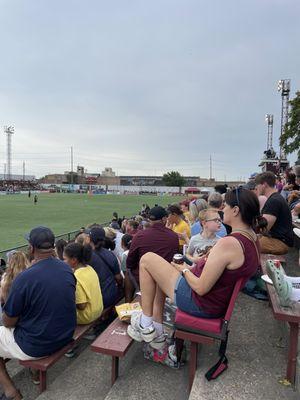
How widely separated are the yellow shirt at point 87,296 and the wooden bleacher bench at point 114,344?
→ 0.45 m

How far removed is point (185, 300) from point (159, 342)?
23.8 inches

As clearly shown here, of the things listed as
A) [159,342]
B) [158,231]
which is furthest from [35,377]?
[158,231]

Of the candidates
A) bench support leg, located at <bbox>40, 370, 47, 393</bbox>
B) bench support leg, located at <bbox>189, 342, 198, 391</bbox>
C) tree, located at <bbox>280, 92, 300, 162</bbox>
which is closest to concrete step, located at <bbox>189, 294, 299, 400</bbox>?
bench support leg, located at <bbox>189, 342, 198, 391</bbox>

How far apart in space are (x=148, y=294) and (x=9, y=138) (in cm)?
10581

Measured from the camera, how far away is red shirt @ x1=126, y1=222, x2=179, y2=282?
12.6 feet

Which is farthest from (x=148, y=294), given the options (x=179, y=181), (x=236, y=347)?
(x=179, y=181)

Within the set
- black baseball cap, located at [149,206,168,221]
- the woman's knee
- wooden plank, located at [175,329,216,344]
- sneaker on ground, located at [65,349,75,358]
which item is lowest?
sneaker on ground, located at [65,349,75,358]

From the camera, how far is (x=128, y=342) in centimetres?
276

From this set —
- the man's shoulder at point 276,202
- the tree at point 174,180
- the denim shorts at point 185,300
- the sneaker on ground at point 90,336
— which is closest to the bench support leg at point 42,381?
the sneaker on ground at point 90,336

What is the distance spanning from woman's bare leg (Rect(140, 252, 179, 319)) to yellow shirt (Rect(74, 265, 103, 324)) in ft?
2.90

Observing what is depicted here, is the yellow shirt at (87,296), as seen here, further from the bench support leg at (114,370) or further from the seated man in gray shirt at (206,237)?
the seated man in gray shirt at (206,237)

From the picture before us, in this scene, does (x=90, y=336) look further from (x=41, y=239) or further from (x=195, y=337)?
(x=195, y=337)

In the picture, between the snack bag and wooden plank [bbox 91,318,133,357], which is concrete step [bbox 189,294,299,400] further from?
the snack bag

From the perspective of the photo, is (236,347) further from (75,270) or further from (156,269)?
(75,270)
